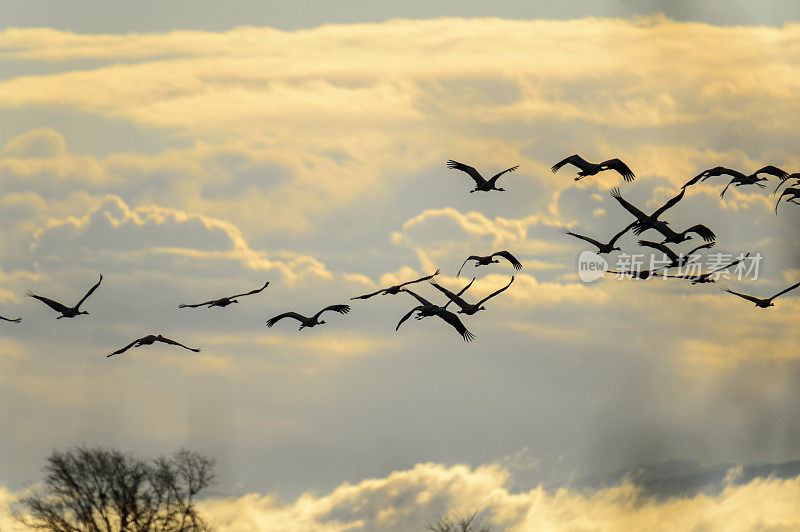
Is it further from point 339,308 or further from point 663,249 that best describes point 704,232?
point 339,308

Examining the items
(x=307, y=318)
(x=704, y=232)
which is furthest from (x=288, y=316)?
(x=704, y=232)

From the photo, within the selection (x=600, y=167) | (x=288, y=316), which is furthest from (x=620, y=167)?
(x=288, y=316)

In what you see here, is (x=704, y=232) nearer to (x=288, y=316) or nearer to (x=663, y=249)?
(x=663, y=249)

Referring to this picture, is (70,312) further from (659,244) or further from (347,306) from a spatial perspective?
(659,244)

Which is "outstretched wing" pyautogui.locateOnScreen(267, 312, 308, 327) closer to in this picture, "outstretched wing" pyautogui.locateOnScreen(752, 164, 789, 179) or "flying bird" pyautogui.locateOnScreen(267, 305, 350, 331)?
"flying bird" pyautogui.locateOnScreen(267, 305, 350, 331)

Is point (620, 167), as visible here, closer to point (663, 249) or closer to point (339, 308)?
point (663, 249)

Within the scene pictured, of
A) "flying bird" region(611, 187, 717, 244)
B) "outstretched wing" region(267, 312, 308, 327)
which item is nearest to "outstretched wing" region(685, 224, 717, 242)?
"flying bird" region(611, 187, 717, 244)

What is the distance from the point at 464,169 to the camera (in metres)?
77.3


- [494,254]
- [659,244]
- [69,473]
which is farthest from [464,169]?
[69,473]

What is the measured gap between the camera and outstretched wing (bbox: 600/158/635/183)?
254 ft

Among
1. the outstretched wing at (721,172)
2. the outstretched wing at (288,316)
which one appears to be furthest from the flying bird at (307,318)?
the outstretched wing at (721,172)

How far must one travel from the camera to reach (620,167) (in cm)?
7775

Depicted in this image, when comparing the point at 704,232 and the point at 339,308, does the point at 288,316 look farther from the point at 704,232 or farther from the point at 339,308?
the point at 704,232

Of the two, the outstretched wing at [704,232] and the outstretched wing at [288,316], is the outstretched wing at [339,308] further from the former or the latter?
the outstretched wing at [704,232]
